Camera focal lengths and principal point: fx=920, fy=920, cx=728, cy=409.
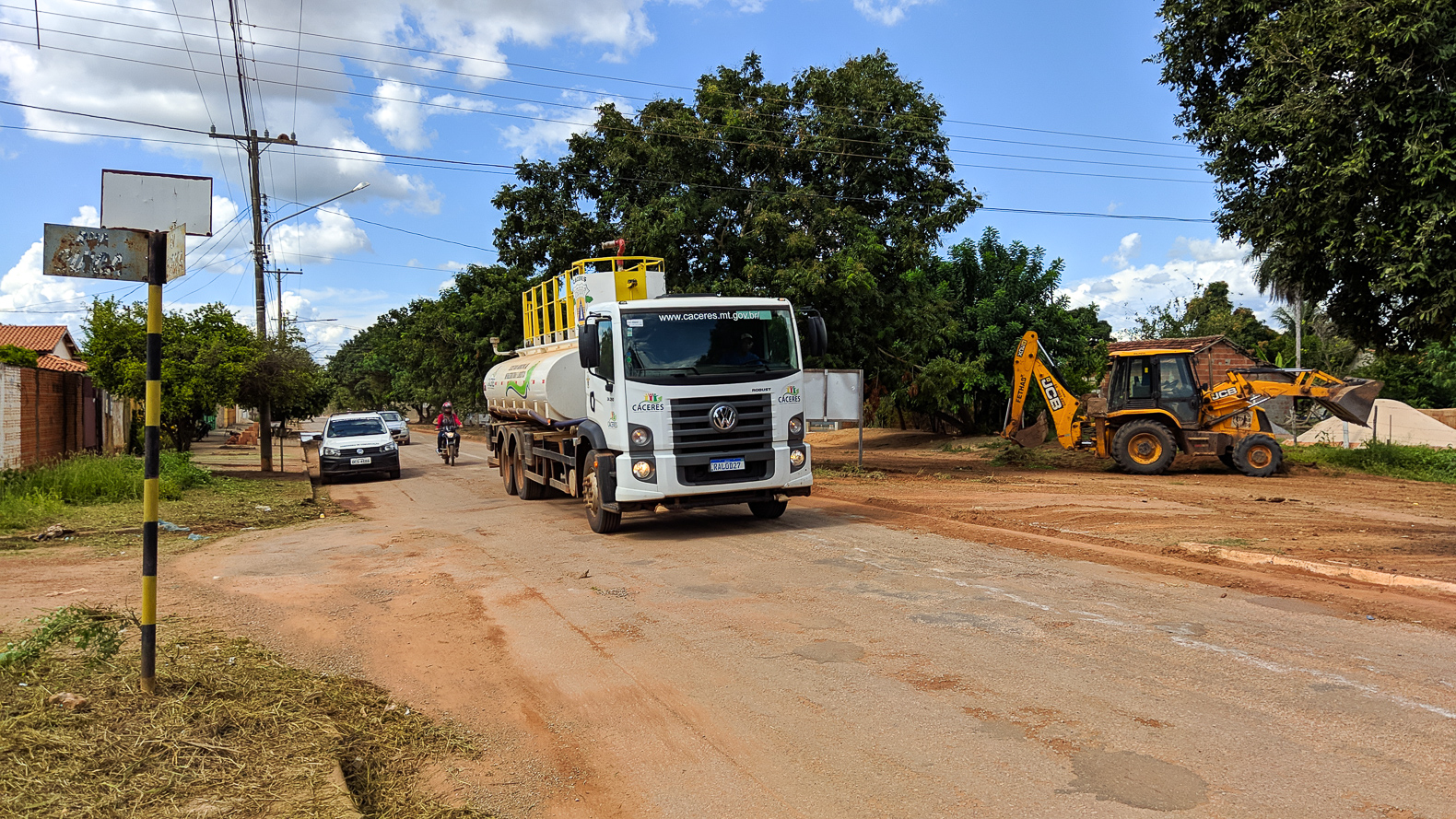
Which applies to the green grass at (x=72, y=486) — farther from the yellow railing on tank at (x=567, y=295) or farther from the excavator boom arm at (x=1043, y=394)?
the excavator boom arm at (x=1043, y=394)

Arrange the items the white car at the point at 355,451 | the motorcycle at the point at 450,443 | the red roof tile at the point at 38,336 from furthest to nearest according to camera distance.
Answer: the red roof tile at the point at 38,336, the motorcycle at the point at 450,443, the white car at the point at 355,451

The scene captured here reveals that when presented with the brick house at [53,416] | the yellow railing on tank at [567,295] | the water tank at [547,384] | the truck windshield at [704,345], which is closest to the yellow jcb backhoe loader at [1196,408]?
the yellow railing on tank at [567,295]

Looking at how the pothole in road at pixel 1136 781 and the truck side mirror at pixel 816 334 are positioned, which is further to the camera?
the truck side mirror at pixel 816 334

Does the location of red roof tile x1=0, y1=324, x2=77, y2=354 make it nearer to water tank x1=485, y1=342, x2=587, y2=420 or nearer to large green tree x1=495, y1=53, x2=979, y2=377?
large green tree x1=495, y1=53, x2=979, y2=377

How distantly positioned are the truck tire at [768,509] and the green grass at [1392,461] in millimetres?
15547

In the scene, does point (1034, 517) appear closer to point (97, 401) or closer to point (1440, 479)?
point (1440, 479)

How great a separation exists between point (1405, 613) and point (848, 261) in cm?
1411

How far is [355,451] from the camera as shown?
75.5ft

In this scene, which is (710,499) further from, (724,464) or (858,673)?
(858,673)

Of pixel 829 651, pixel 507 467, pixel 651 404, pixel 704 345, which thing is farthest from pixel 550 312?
pixel 829 651

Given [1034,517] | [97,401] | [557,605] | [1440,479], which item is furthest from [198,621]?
[1440,479]

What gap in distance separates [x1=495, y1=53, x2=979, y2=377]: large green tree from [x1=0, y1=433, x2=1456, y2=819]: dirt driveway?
10.9 meters

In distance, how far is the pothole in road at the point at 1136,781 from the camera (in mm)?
3947

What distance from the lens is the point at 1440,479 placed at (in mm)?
19500
